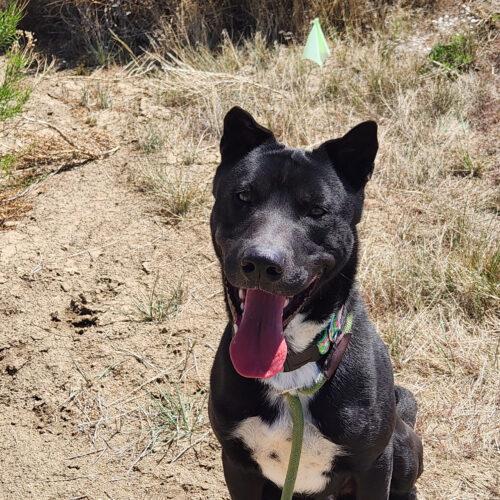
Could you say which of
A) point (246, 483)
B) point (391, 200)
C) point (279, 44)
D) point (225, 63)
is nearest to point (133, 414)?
point (246, 483)

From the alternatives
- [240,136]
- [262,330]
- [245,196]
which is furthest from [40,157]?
[262,330]

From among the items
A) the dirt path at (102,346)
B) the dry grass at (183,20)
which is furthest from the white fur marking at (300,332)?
the dry grass at (183,20)

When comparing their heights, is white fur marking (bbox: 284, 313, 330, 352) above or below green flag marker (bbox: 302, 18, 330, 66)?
above

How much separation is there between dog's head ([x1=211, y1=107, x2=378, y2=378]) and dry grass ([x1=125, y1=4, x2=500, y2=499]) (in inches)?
57.7

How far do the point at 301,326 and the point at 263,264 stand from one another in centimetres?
39

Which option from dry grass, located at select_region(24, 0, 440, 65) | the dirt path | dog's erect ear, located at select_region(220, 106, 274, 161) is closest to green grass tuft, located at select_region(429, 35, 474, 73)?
dry grass, located at select_region(24, 0, 440, 65)

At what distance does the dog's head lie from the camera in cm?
244

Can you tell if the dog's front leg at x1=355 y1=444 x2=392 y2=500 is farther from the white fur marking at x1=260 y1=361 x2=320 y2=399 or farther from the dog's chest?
the white fur marking at x1=260 y1=361 x2=320 y2=399

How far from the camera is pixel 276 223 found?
2.53m

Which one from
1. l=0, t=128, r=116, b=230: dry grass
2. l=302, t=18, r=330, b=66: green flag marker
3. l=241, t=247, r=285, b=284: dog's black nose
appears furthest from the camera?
l=302, t=18, r=330, b=66: green flag marker

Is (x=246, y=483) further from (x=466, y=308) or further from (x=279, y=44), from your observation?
(x=279, y=44)

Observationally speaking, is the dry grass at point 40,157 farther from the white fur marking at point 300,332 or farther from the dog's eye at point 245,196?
the white fur marking at point 300,332

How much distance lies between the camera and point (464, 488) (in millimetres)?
3484

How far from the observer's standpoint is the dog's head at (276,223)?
8.01 feet
